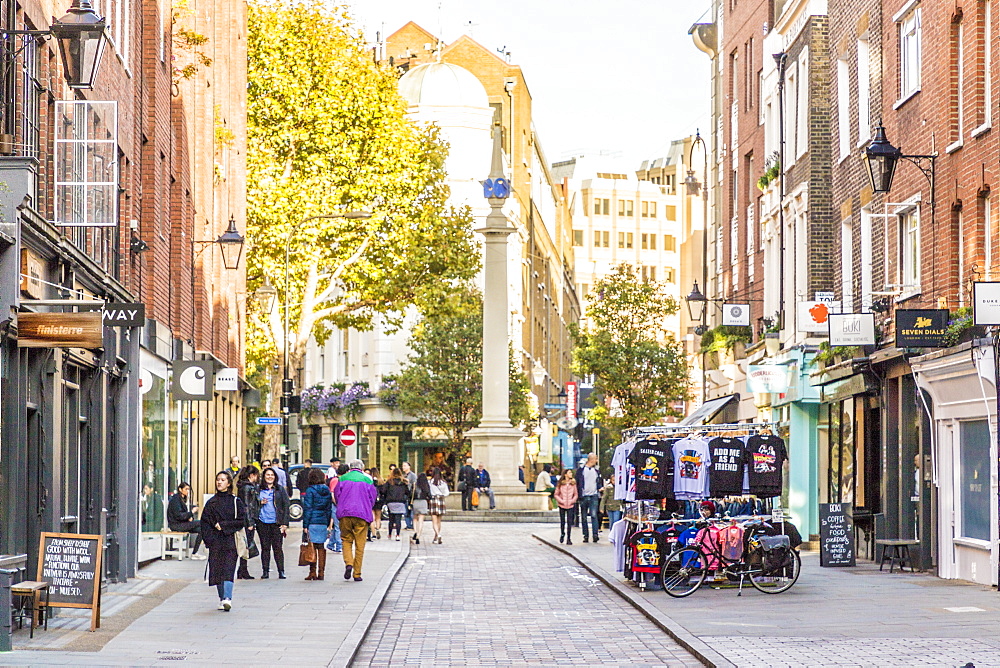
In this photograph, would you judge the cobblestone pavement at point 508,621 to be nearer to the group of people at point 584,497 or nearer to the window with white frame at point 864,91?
the group of people at point 584,497

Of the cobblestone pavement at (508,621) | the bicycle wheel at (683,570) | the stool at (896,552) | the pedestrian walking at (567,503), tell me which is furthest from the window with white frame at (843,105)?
the bicycle wheel at (683,570)

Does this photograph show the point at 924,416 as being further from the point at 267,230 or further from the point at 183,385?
the point at 267,230

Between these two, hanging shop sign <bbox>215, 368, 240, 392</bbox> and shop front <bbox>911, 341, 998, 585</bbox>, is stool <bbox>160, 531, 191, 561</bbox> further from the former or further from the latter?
shop front <bbox>911, 341, 998, 585</bbox>

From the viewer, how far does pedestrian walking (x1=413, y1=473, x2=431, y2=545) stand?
3575 centimetres

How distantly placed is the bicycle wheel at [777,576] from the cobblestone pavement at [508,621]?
5.87ft

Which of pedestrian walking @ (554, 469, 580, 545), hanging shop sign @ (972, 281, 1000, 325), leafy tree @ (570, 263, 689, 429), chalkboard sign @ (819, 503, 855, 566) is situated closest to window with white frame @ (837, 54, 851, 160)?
chalkboard sign @ (819, 503, 855, 566)

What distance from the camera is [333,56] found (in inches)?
1941

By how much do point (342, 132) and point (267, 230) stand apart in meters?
3.72

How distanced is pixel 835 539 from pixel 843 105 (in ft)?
31.1

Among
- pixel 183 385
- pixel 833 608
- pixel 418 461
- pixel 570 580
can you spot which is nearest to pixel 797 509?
pixel 570 580

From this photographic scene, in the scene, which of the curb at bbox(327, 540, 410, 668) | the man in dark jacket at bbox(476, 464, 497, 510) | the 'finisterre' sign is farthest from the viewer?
the man in dark jacket at bbox(476, 464, 497, 510)

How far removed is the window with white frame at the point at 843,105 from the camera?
Answer: 3069 centimetres

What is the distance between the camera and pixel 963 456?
23.0m

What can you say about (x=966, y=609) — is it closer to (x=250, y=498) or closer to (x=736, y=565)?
(x=736, y=565)
